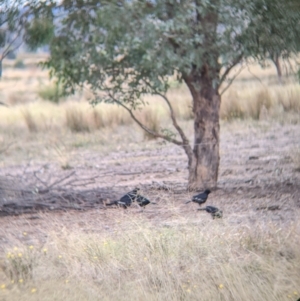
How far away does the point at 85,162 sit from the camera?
12078mm

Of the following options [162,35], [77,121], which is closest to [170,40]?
[162,35]

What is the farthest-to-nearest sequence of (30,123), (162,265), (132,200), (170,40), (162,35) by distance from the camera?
(30,123) → (132,200) → (170,40) → (162,35) → (162,265)

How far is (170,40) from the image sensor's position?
773 centimetres

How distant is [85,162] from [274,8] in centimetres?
538

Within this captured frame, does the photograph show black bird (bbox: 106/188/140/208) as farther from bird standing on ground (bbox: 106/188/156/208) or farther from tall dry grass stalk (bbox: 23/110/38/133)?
tall dry grass stalk (bbox: 23/110/38/133)

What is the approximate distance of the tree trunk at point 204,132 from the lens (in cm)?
834

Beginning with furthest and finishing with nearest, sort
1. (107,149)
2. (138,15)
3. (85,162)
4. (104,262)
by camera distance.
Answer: (107,149) < (85,162) < (138,15) < (104,262)

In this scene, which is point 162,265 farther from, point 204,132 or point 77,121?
point 77,121

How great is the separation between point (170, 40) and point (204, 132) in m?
1.34

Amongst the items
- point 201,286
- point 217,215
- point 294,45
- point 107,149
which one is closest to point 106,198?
point 217,215

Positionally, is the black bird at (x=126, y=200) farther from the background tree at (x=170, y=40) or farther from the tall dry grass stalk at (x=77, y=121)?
the tall dry grass stalk at (x=77, y=121)

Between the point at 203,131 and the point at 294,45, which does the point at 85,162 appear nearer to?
the point at 203,131

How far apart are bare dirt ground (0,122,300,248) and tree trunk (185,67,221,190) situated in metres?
0.23

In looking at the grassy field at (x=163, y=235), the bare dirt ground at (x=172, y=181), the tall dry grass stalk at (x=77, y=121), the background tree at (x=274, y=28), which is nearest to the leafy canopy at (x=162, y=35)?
the background tree at (x=274, y=28)
